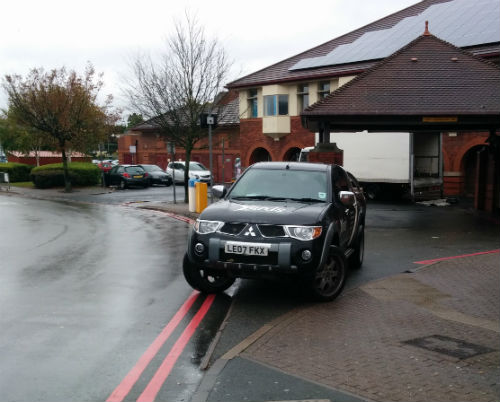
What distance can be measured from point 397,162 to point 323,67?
414 inches

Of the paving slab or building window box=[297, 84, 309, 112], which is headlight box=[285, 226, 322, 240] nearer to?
the paving slab

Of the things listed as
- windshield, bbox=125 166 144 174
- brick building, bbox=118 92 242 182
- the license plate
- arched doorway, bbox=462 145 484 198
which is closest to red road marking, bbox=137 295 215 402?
the license plate

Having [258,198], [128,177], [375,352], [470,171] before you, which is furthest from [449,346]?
[128,177]

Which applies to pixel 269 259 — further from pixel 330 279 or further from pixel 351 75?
pixel 351 75

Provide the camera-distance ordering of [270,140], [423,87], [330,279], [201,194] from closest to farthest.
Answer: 1. [330,279]
2. [423,87]
3. [201,194]
4. [270,140]

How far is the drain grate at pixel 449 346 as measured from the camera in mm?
6144

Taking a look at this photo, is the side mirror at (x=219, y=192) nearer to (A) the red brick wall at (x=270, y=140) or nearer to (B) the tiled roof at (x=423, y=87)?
(B) the tiled roof at (x=423, y=87)

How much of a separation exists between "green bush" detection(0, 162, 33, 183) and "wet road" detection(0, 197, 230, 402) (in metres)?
31.1

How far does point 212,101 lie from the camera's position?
25734 millimetres

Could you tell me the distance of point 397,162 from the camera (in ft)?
81.9

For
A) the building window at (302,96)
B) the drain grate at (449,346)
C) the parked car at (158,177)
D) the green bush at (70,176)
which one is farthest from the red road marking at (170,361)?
the parked car at (158,177)

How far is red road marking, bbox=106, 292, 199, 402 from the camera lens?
5.04 m

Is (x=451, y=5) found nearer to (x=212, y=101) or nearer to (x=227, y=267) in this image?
(x=212, y=101)

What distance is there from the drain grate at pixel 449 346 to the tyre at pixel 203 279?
2.82 m
